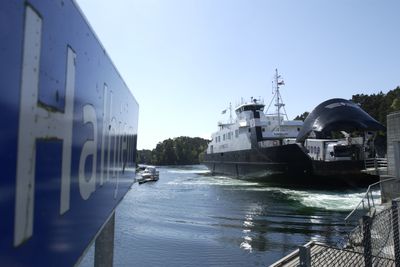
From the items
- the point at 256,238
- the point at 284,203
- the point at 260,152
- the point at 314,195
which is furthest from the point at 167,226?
the point at 260,152

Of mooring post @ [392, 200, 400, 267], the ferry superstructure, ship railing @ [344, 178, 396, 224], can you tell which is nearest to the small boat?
the ferry superstructure

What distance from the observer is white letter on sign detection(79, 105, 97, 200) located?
5.57 feet

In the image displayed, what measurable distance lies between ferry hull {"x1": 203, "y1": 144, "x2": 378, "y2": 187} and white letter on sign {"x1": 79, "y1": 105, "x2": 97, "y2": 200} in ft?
82.2

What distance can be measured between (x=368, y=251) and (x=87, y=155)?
4122 millimetres

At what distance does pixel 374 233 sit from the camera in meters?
7.36

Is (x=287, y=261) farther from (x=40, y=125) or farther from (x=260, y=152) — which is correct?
(x=260, y=152)

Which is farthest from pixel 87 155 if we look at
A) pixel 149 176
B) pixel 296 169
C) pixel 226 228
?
pixel 149 176

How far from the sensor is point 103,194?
91.0 inches

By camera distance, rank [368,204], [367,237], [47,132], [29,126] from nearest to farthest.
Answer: [29,126] < [47,132] < [367,237] < [368,204]

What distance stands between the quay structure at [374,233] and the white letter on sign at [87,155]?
2409mm

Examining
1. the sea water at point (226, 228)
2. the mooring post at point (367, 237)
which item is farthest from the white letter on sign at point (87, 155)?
the sea water at point (226, 228)

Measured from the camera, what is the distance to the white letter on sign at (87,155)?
5.57ft

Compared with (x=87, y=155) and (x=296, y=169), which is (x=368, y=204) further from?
(x=296, y=169)

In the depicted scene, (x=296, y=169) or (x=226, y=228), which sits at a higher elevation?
(x=296, y=169)
